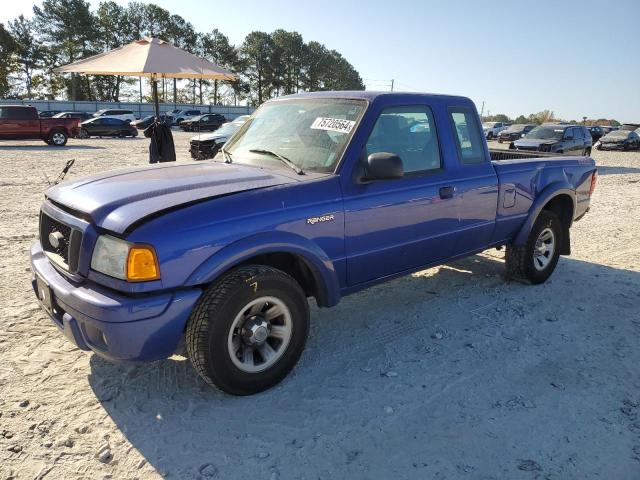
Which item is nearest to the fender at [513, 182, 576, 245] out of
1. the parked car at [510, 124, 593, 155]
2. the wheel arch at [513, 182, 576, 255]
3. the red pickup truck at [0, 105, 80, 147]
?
the wheel arch at [513, 182, 576, 255]

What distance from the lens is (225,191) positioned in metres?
2.83

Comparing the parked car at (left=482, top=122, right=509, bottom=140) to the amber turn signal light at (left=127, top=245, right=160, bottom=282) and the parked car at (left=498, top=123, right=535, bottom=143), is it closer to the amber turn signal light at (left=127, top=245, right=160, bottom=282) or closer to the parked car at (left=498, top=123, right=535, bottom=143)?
the parked car at (left=498, top=123, right=535, bottom=143)

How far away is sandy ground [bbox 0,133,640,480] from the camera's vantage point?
2.42m

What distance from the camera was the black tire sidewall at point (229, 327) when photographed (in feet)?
8.75

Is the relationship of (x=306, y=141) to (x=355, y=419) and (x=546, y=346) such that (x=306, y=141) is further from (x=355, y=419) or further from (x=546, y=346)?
(x=546, y=346)

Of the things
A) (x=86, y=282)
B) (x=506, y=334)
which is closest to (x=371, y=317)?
(x=506, y=334)

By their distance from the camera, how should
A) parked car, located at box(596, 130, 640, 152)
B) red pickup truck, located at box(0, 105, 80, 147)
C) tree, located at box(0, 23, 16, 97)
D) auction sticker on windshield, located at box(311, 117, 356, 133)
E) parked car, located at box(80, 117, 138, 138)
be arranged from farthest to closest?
tree, located at box(0, 23, 16, 97)
parked car, located at box(596, 130, 640, 152)
parked car, located at box(80, 117, 138, 138)
red pickup truck, located at box(0, 105, 80, 147)
auction sticker on windshield, located at box(311, 117, 356, 133)

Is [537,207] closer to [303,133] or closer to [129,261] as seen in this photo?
[303,133]

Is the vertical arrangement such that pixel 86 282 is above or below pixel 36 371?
above

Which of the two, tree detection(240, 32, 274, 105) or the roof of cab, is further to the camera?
tree detection(240, 32, 274, 105)

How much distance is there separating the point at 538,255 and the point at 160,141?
22.2 ft

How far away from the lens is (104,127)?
93.5 feet

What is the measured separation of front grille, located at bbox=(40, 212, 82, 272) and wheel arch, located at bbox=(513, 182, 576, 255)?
3934mm

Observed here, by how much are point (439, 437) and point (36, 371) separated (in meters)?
2.61
